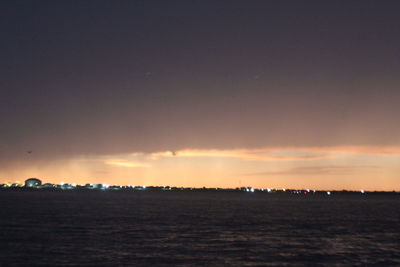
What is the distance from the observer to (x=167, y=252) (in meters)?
53.3

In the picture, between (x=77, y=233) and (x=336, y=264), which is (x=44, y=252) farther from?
(x=336, y=264)

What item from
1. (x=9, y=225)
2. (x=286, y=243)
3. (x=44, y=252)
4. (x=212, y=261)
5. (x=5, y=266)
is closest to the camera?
(x=5, y=266)

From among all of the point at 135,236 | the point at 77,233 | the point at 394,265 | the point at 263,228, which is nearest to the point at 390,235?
the point at 263,228

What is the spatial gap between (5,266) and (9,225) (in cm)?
3865

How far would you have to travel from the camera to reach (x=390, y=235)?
250 ft

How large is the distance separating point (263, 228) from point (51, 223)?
37746mm

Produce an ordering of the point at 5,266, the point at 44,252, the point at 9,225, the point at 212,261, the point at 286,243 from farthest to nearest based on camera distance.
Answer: the point at 9,225, the point at 286,243, the point at 44,252, the point at 212,261, the point at 5,266

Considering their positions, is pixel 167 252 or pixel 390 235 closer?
pixel 167 252

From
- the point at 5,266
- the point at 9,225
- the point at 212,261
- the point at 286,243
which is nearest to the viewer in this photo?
the point at 5,266

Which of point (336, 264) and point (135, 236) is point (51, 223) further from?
point (336, 264)

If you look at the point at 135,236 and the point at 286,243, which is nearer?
the point at 286,243

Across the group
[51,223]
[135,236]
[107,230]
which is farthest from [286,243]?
[51,223]

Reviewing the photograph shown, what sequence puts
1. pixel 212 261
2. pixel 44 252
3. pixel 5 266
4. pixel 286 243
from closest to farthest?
pixel 5 266 → pixel 212 261 → pixel 44 252 → pixel 286 243

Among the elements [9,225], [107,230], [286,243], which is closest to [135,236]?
[107,230]
